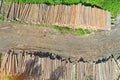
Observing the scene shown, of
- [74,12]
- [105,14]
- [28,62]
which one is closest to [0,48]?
[28,62]

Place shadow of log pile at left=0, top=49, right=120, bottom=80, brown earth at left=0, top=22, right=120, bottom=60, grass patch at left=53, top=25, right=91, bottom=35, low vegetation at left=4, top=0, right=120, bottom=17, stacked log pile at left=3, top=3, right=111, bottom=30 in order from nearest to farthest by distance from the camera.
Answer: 1. shadow of log pile at left=0, top=49, right=120, bottom=80
2. stacked log pile at left=3, top=3, right=111, bottom=30
3. low vegetation at left=4, top=0, right=120, bottom=17
4. brown earth at left=0, top=22, right=120, bottom=60
5. grass patch at left=53, top=25, right=91, bottom=35

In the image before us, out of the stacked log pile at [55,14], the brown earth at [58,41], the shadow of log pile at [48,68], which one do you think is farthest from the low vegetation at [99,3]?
the shadow of log pile at [48,68]

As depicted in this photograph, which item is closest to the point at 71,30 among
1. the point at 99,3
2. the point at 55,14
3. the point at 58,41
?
the point at 58,41

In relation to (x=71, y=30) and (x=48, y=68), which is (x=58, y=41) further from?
(x=48, y=68)

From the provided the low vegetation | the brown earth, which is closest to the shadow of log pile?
the brown earth

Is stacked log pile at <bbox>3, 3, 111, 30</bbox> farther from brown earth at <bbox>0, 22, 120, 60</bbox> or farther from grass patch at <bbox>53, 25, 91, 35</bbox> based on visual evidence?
brown earth at <bbox>0, 22, 120, 60</bbox>
